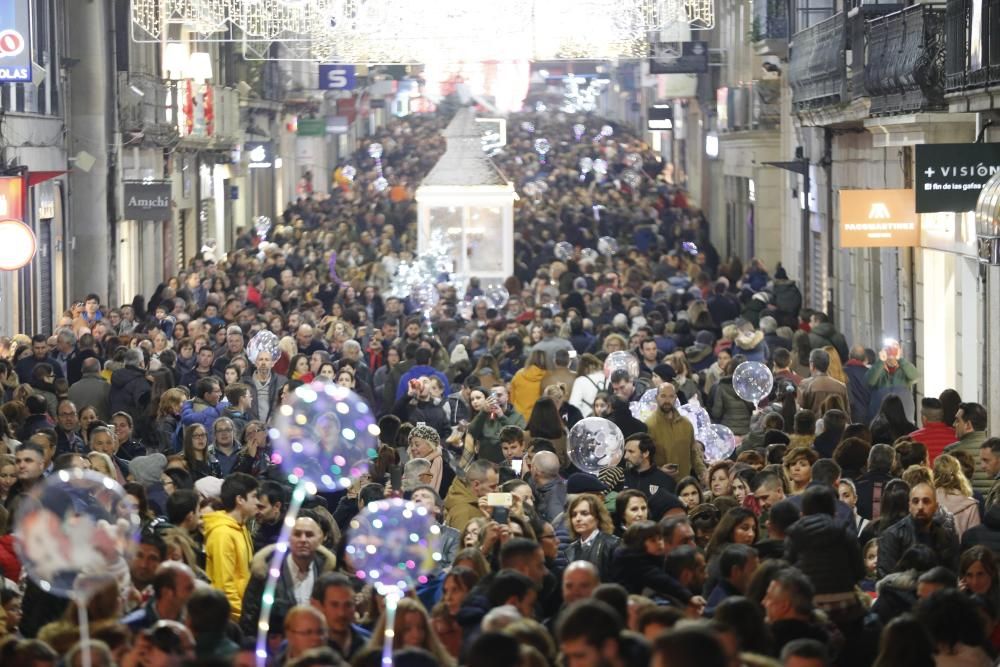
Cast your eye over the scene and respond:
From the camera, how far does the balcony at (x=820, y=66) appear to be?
26.7 m

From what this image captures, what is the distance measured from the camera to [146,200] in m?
34.4

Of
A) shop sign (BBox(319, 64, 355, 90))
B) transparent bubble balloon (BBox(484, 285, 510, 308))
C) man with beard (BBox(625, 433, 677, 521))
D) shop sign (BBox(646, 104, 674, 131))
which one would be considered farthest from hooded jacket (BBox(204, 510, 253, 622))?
shop sign (BBox(646, 104, 674, 131))

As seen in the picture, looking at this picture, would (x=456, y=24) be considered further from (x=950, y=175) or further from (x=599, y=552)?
(x=599, y=552)

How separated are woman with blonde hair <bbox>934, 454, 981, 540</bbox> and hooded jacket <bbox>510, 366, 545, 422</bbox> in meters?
6.22

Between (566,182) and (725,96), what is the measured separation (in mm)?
12024

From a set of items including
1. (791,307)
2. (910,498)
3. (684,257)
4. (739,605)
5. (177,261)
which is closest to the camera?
(739,605)

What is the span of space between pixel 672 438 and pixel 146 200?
20.5 m

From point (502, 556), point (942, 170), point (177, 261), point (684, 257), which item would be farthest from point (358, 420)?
point (177, 261)

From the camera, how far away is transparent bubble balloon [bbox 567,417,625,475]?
14.0 meters

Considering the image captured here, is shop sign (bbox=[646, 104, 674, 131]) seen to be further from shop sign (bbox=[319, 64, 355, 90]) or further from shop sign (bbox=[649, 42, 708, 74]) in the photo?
shop sign (bbox=[319, 64, 355, 90])

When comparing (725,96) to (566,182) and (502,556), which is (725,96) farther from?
(502,556)

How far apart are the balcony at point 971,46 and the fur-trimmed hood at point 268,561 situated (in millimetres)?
9368

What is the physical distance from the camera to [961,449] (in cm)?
1404

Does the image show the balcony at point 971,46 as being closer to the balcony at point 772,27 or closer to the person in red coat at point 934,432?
the person in red coat at point 934,432
